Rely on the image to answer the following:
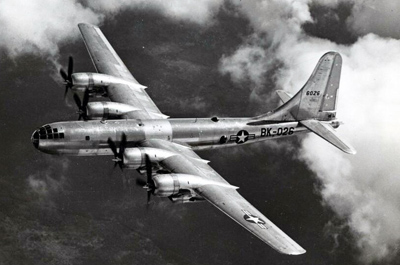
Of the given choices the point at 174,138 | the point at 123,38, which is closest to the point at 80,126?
the point at 174,138

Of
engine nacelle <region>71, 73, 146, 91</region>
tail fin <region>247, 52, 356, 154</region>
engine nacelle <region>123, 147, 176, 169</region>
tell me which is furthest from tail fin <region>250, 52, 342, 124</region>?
engine nacelle <region>71, 73, 146, 91</region>

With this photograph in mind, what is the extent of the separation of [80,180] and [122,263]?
38.3 ft

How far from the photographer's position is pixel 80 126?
38.9 meters

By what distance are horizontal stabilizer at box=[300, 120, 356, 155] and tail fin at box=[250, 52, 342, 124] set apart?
0.88 metres

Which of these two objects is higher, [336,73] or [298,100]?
[336,73]

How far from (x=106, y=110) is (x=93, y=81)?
4.30m

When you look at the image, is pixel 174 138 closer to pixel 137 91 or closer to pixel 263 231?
pixel 137 91

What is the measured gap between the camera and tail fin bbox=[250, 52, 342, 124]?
150 ft

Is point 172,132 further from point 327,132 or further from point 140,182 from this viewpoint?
point 327,132

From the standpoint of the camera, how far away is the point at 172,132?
41.6 meters

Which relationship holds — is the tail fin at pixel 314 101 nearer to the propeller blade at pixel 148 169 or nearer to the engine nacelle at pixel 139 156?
the engine nacelle at pixel 139 156

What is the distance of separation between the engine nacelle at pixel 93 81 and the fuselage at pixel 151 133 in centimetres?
572

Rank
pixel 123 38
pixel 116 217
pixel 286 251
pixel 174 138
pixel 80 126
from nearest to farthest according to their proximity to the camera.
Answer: pixel 286 251 < pixel 80 126 < pixel 174 138 < pixel 116 217 < pixel 123 38

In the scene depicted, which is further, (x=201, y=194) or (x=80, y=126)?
(x=80, y=126)
